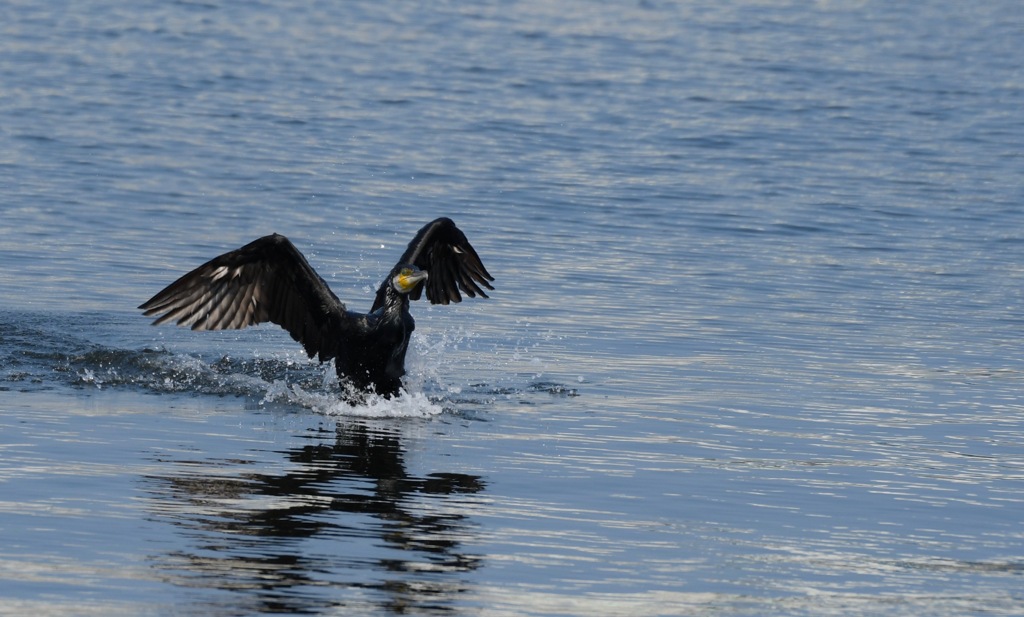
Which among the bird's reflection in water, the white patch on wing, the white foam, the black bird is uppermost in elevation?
the white patch on wing

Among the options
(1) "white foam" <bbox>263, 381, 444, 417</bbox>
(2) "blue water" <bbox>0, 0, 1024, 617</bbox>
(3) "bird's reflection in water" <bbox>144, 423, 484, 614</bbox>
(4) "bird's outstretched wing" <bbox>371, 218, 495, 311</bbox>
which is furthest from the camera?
(4) "bird's outstretched wing" <bbox>371, 218, 495, 311</bbox>

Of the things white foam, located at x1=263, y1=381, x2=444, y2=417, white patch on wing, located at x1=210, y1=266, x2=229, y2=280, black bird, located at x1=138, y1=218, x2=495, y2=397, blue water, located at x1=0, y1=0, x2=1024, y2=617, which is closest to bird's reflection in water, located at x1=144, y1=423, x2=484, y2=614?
blue water, located at x1=0, y1=0, x2=1024, y2=617

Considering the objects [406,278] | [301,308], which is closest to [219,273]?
[301,308]

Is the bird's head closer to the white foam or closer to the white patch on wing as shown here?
the white foam

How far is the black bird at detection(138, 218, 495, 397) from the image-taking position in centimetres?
964

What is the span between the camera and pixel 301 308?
9898mm

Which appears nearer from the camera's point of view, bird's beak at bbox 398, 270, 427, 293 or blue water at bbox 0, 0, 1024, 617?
blue water at bbox 0, 0, 1024, 617

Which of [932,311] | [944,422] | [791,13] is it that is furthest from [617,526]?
[791,13]

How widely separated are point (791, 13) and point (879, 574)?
26.4 meters

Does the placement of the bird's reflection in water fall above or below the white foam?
below

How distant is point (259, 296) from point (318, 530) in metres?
3.24

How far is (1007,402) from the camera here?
980cm

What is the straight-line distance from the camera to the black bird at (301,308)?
964 centimetres

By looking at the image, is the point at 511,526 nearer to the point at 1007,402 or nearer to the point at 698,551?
the point at 698,551
